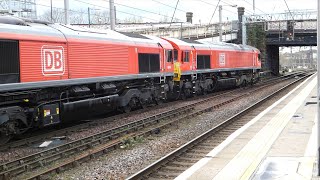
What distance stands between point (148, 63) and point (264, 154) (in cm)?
1049

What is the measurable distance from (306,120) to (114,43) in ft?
24.9

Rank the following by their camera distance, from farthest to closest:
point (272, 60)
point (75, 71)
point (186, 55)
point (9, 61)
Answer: point (272, 60) < point (186, 55) < point (75, 71) < point (9, 61)

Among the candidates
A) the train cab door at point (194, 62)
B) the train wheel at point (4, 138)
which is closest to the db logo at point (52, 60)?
the train wheel at point (4, 138)

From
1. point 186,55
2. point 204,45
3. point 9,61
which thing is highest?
point 204,45

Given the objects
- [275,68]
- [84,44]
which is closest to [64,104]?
[84,44]

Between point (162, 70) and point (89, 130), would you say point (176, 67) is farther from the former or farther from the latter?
point (89, 130)

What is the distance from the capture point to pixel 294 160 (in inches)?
338

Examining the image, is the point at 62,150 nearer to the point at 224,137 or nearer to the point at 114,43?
the point at 224,137

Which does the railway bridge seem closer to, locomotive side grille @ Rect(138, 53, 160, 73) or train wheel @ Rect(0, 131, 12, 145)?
locomotive side grille @ Rect(138, 53, 160, 73)

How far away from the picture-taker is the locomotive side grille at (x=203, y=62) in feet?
83.5

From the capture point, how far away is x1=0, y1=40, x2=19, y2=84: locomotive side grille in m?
10.9

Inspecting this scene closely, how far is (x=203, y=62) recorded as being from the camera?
85.5 feet

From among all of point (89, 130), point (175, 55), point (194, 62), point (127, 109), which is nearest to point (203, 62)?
point (194, 62)

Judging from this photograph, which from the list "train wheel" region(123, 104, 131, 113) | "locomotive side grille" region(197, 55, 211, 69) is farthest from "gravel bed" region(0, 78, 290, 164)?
"locomotive side grille" region(197, 55, 211, 69)
